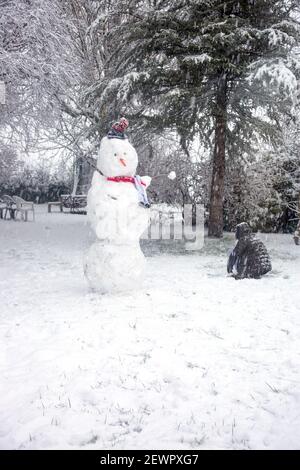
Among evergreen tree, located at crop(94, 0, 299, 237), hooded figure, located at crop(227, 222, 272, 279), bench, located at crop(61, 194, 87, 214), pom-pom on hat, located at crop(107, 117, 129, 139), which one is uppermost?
evergreen tree, located at crop(94, 0, 299, 237)

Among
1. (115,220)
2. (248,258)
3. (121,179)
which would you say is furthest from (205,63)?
(115,220)

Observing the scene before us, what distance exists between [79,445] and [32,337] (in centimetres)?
221

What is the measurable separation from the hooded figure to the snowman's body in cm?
249

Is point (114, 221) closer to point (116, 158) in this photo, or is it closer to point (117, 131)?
point (116, 158)

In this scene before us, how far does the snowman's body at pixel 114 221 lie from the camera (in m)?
6.46

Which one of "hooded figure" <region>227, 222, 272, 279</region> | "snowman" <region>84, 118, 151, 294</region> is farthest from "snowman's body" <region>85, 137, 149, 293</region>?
"hooded figure" <region>227, 222, 272, 279</region>

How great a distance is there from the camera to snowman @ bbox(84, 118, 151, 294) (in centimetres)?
646

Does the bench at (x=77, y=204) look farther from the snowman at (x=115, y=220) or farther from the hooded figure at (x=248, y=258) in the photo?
the snowman at (x=115, y=220)

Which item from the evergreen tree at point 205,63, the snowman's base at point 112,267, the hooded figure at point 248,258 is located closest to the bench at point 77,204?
the evergreen tree at point 205,63

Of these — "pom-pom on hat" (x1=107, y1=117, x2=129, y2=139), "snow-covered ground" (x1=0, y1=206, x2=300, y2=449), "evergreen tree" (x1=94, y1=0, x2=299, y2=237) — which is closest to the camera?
"snow-covered ground" (x1=0, y1=206, x2=300, y2=449)

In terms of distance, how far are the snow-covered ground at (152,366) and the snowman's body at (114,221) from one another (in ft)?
1.16

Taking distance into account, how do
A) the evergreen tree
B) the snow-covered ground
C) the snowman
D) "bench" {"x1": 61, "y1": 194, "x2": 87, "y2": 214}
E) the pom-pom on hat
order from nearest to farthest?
the snow-covered ground → the snowman → the pom-pom on hat → the evergreen tree → "bench" {"x1": 61, "y1": 194, "x2": 87, "y2": 214}

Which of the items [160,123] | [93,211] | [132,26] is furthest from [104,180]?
[132,26]

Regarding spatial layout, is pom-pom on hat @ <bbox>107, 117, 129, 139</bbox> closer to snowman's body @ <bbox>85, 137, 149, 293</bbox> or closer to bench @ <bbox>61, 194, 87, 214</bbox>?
snowman's body @ <bbox>85, 137, 149, 293</bbox>
